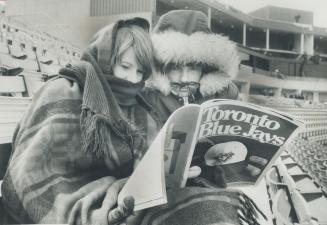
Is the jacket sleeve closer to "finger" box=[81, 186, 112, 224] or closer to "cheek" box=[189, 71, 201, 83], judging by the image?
"finger" box=[81, 186, 112, 224]

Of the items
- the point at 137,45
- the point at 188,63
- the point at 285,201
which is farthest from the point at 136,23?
the point at 285,201

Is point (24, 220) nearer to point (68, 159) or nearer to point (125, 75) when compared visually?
point (68, 159)

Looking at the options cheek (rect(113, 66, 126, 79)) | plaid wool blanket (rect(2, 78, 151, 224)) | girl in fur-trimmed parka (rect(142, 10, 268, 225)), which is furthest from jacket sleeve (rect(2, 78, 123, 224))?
girl in fur-trimmed parka (rect(142, 10, 268, 225))

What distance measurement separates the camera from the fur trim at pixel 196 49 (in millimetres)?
748

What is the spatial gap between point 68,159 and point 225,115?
231 mm

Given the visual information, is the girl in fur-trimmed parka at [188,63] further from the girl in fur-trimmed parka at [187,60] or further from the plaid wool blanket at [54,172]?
the plaid wool blanket at [54,172]

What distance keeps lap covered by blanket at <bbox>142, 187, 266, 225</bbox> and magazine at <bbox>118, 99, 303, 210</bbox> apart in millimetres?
23

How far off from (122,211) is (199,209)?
0.12m

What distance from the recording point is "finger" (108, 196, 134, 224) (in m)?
0.48

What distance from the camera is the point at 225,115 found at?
1.83ft

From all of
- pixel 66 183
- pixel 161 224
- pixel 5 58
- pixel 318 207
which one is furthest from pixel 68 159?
pixel 318 207

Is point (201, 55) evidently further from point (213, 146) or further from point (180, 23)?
point (213, 146)

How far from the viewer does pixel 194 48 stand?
768mm

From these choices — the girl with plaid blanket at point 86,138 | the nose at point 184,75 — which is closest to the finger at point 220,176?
the girl with plaid blanket at point 86,138
